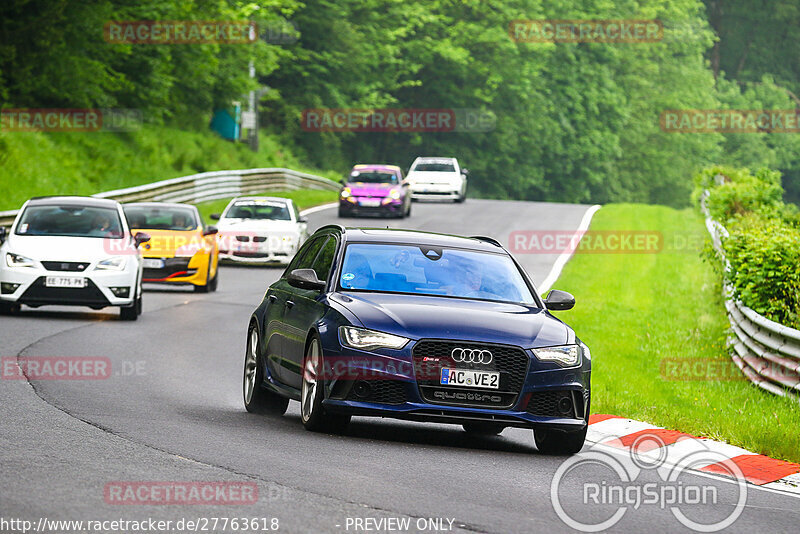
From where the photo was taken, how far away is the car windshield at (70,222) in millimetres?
20144

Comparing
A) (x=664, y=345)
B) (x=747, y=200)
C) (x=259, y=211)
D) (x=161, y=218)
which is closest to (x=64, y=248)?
(x=161, y=218)

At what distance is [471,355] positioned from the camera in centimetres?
1006

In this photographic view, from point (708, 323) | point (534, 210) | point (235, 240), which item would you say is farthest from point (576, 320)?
point (534, 210)

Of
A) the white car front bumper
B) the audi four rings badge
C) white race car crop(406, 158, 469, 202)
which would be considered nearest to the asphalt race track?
the audi four rings badge

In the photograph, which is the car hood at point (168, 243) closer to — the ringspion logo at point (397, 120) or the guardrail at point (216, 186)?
the guardrail at point (216, 186)

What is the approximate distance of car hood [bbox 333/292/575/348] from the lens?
10.1m

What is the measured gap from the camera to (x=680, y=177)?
9688cm

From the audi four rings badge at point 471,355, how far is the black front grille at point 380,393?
0.46 meters

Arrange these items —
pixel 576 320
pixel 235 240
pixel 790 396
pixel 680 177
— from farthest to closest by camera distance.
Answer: pixel 680 177, pixel 235 240, pixel 576 320, pixel 790 396

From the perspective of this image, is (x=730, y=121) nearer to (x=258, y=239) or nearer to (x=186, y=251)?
(x=258, y=239)

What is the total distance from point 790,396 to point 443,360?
5181mm

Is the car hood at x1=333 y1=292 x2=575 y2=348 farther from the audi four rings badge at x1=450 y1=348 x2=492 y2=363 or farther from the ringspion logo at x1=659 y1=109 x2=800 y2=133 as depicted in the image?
the ringspion logo at x1=659 y1=109 x2=800 y2=133

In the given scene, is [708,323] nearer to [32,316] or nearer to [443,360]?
[32,316]

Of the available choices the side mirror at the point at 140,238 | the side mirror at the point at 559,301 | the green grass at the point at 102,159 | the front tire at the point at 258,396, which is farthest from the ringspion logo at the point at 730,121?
the side mirror at the point at 559,301
